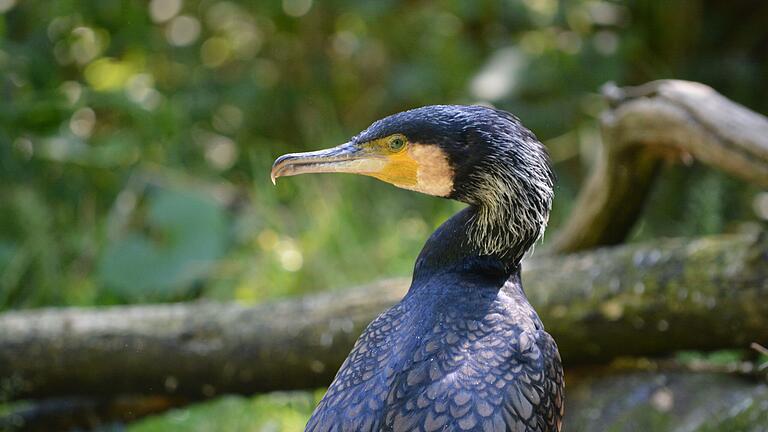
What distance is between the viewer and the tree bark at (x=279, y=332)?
3289 millimetres

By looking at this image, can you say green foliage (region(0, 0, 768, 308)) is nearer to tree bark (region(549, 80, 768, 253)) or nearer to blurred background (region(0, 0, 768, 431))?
blurred background (region(0, 0, 768, 431))

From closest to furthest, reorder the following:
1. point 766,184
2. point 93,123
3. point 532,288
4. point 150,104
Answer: point 766,184
point 532,288
point 150,104
point 93,123

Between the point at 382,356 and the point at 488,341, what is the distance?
279 millimetres

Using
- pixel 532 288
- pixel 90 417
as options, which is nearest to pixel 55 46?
pixel 90 417

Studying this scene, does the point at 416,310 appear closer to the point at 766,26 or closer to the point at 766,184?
the point at 766,184

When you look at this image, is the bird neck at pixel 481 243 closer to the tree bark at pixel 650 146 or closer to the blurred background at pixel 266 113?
the tree bark at pixel 650 146

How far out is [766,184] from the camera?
3.26 meters

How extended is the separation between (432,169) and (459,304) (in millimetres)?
371

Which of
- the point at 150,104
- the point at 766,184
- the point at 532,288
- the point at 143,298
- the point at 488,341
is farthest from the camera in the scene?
the point at 150,104

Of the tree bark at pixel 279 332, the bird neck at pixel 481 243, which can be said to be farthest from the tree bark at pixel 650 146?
the bird neck at pixel 481 243

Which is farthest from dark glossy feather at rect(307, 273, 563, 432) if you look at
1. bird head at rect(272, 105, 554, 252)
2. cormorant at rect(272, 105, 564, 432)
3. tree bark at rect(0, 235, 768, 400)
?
tree bark at rect(0, 235, 768, 400)

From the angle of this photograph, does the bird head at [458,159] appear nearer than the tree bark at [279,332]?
Yes

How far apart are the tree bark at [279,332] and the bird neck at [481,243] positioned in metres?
0.78

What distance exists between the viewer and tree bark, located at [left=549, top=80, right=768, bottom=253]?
10.8ft
